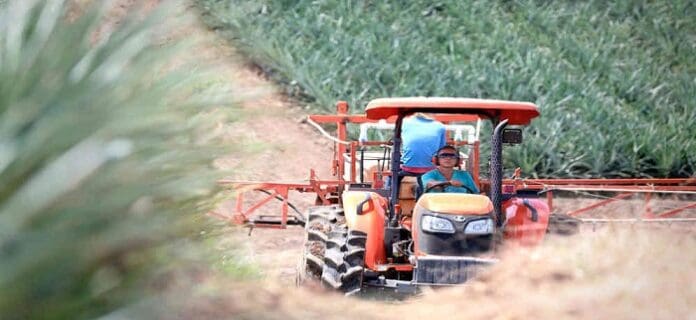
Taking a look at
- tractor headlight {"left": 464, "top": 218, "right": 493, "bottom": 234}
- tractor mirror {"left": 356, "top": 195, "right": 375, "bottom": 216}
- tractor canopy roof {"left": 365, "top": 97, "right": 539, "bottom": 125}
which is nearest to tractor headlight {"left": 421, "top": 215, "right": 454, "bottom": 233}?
tractor headlight {"left": 464, "top": 218, "right": 493, "bottom": 234}

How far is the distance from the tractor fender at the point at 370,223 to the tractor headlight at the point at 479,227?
0.69 metres

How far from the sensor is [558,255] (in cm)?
371

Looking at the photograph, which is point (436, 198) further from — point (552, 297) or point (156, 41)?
point (156, 41)

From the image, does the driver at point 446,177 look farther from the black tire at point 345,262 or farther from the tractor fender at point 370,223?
the black tire at point 345,262

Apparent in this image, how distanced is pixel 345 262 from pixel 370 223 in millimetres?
460

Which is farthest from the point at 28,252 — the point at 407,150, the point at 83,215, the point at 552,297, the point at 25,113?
the point at 407,150

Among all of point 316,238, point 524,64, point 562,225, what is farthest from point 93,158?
point 524,64

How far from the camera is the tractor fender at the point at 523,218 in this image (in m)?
7.46

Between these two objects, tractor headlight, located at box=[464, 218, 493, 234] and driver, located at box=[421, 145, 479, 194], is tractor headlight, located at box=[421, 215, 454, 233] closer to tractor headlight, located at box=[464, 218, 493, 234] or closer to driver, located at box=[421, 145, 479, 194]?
tractor headlight, located at box=[464, 218, 493, 234]

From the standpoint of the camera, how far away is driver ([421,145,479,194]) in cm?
784

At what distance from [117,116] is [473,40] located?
1949 centimetres

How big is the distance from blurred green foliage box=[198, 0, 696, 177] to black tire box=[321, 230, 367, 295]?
32.3 ft

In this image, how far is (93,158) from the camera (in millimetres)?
2268

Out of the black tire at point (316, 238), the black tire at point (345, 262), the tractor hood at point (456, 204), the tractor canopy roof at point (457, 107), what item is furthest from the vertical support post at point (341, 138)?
the tractor hood at point (456, 204)
